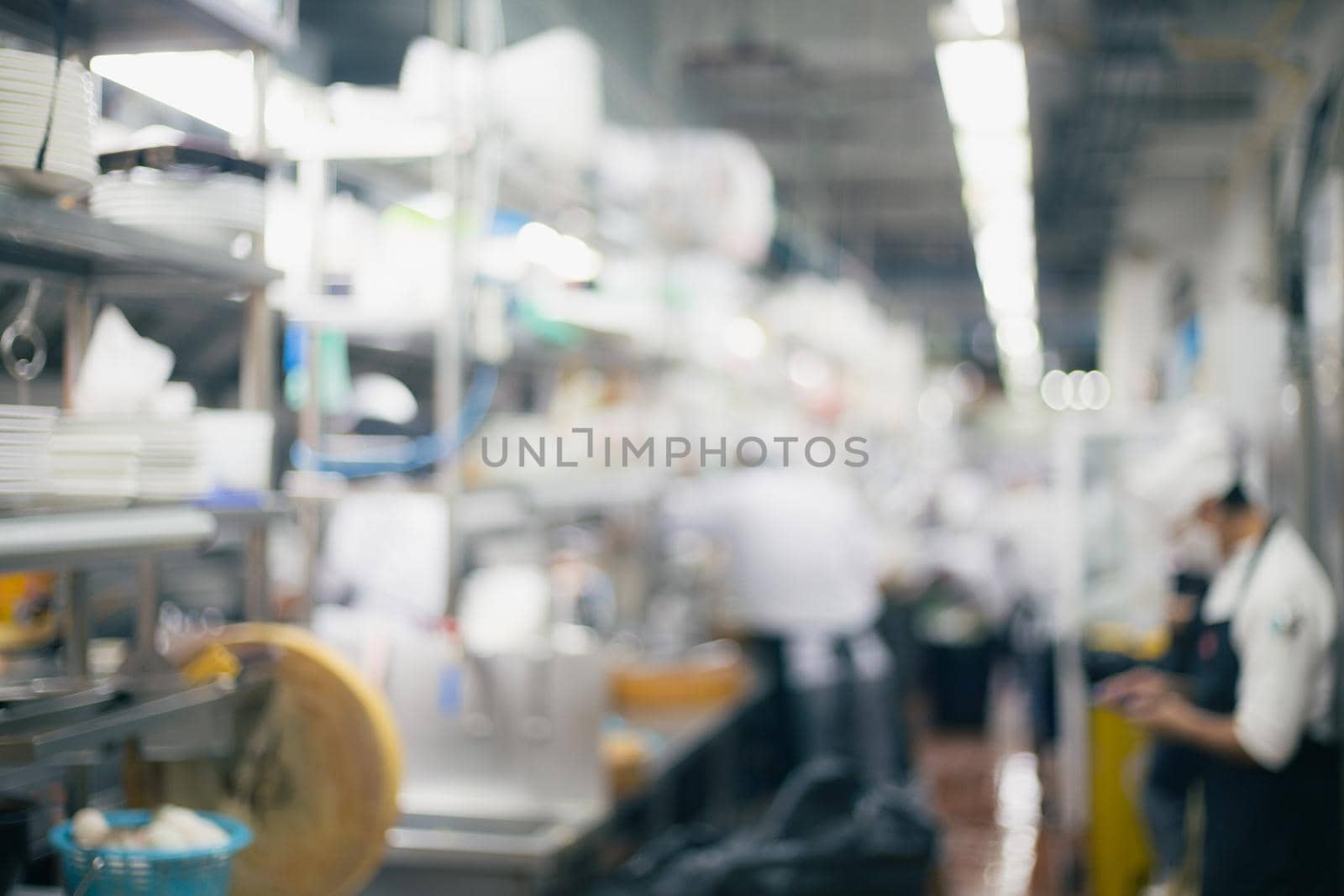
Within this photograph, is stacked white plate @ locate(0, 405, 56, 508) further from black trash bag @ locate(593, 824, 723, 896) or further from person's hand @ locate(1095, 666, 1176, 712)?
person's hand @ locate(1095, 666, 1176, 712)

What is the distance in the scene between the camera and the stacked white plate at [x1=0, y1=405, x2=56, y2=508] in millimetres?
1664

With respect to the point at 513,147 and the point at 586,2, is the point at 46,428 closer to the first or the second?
the point at 513,147

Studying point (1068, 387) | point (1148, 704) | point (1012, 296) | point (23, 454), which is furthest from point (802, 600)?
point (1068, 387)

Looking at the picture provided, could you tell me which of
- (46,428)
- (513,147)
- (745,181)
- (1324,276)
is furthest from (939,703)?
(46,428)

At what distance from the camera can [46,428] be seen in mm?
1727

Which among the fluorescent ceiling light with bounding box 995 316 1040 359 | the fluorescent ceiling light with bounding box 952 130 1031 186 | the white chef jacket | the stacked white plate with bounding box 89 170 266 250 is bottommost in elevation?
the white chef jacket

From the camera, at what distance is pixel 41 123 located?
1.68m

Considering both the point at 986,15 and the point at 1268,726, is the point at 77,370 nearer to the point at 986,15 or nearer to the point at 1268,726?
the point at 1268,726

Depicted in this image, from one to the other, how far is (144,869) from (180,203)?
99 cm

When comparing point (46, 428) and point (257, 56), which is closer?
point (46, 428)

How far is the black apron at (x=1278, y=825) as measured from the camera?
10.7 feet

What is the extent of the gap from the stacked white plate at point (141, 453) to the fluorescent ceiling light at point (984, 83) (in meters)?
3.31

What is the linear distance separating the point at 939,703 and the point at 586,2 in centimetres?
665

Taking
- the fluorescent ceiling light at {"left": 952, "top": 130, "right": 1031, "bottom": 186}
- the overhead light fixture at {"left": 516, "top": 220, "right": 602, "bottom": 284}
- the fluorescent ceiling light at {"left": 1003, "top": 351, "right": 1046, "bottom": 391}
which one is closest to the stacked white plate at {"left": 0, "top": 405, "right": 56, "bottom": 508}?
the overhead light fixture at {"left": 516, "top": 220, "right": 602, "bottom": 284}
